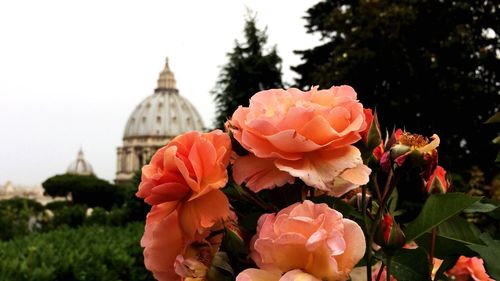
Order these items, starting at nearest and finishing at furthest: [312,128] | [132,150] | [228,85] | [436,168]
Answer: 1. [312,128]
2. [436,168]
3. [228,85]
4. [132,150]

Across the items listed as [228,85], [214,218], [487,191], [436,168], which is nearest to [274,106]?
[214,218]

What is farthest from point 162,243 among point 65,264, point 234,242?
point 65,264

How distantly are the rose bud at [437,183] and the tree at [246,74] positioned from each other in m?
23.4

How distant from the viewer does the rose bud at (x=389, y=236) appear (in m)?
0.89

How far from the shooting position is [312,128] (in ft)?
2.90

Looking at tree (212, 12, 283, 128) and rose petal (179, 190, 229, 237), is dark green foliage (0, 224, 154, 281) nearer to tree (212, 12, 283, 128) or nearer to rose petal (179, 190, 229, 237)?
rose petal (179, 190, 229, 237)

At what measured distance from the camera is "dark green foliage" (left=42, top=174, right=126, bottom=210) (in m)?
64.4

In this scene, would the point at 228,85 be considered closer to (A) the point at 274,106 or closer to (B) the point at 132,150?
(A) the point at 274,106

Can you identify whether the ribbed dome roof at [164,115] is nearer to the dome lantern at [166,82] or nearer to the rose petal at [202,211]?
the dome lantern at [166,82]

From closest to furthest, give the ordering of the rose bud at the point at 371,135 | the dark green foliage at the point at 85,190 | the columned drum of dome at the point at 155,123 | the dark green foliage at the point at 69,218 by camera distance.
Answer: the rose bud at the point at 371,135, the dark green foliage at the point at 69,218, the dark green foliage at the point at 85,190, the columned drum of dome at the point at 155,123

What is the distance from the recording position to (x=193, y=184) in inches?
35.8

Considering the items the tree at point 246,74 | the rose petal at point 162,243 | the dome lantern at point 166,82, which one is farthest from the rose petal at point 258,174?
the dome lantern at point 166,82

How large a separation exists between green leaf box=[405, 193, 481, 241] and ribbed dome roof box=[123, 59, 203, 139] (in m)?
94.9

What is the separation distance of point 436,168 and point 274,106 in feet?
1.02
